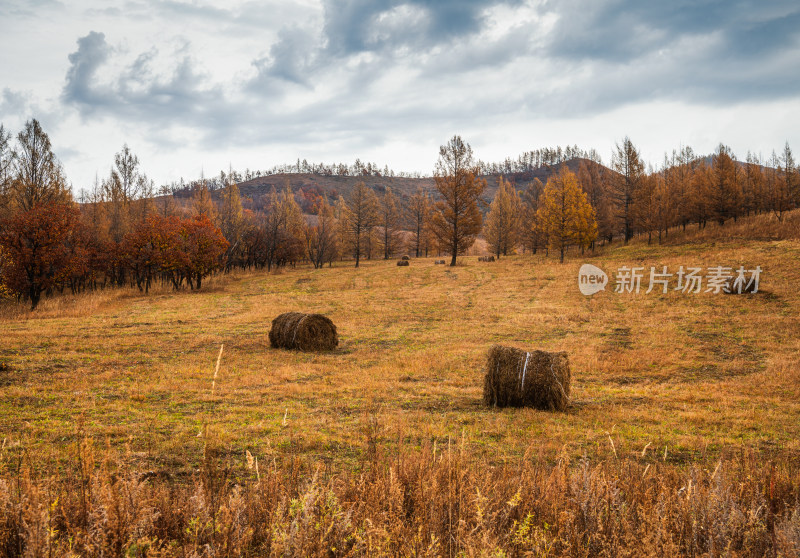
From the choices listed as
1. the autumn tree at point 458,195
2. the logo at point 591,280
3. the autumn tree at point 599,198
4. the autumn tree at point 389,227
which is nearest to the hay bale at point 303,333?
the logo at point 591,280

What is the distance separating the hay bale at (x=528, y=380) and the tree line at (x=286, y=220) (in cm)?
2482

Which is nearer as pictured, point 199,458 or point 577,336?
point 199,458

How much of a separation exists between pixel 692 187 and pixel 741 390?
52.1 m

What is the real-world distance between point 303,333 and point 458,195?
114ft

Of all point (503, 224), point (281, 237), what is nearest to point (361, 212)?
point (281, 237)

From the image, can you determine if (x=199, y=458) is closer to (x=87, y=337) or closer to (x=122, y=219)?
(x=87, y=337)

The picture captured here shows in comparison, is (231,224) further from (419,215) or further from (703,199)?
(703,199)

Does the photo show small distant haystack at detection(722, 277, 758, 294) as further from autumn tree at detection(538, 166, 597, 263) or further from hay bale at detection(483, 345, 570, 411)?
hay bale at detection(483, 345, 570, 411)

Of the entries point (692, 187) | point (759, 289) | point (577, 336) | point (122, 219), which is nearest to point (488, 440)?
point (577, 336)

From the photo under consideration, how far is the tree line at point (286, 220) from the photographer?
27.4 m

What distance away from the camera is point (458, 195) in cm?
4628

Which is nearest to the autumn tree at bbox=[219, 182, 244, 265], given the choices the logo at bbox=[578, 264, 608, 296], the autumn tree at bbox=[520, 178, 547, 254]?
the autumn tree at bbox=[520, 178, 547, 254]

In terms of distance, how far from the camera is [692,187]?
52875 mm

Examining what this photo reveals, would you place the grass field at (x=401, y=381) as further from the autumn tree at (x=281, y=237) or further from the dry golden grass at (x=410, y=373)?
the autumn tree at (x=281, y=237)
